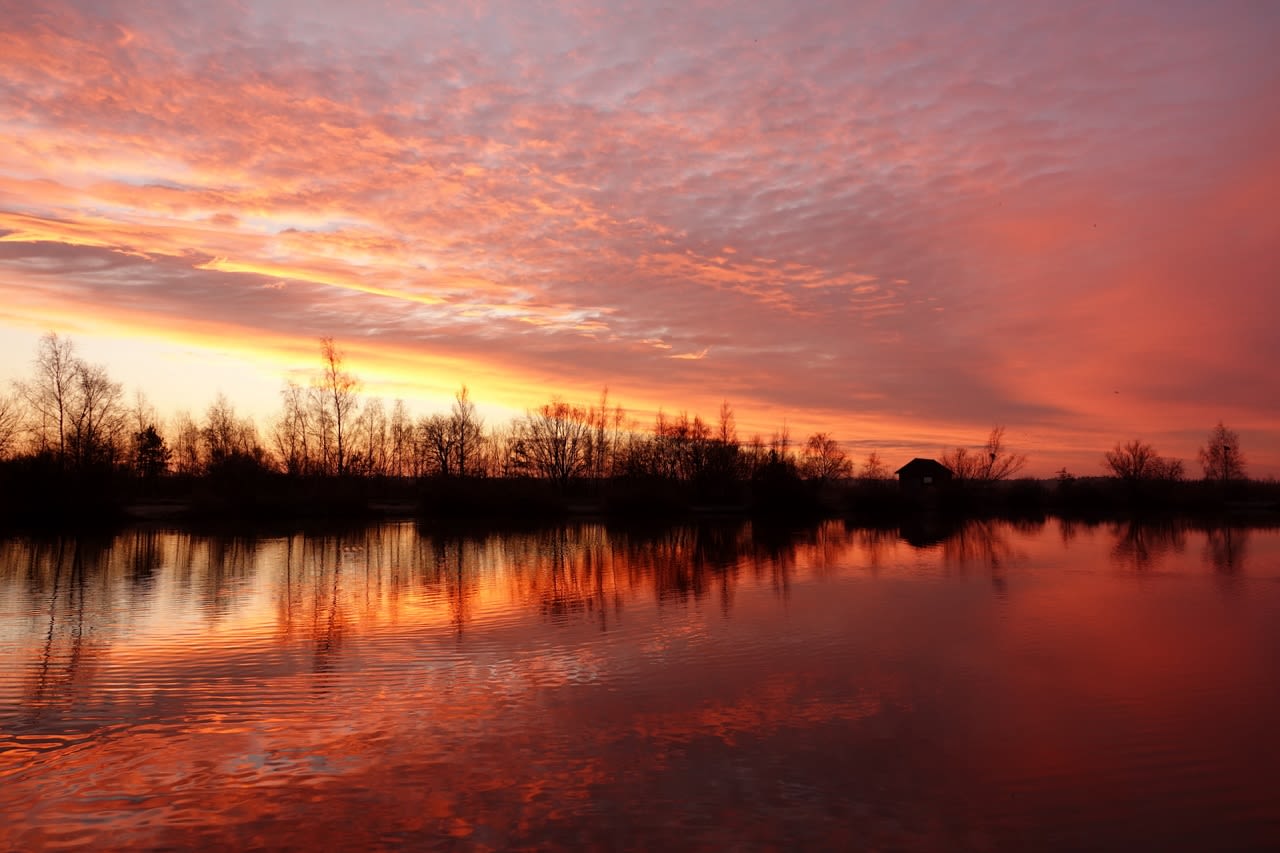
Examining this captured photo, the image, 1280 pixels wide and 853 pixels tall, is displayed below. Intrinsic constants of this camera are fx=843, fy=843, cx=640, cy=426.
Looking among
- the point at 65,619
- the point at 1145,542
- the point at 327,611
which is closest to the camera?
the point at 65,619

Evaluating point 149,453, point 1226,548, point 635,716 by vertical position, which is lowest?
point 635,716

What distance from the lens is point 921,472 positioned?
9019 centimetres

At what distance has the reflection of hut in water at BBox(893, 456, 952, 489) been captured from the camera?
289 ft

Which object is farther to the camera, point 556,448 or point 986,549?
point 556,448

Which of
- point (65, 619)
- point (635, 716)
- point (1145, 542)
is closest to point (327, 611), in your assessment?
point (65, 619)

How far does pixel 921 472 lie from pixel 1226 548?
5733 cm

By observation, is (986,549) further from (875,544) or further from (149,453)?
(149,453)

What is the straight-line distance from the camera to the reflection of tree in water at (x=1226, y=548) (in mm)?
26594

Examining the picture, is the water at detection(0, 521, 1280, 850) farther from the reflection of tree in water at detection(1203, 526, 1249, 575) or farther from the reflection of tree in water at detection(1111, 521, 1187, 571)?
the reflection of tree in water at detection(1111, 521, 1187, 571)

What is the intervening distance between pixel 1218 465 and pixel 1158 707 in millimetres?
94664

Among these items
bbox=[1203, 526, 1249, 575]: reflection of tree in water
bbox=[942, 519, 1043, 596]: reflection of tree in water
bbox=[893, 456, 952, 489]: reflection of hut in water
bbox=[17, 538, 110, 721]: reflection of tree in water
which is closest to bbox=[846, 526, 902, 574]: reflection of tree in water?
bbox=[942, 519, 1043, 596]: reflection of tree in water

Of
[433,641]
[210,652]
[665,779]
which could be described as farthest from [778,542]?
[665,779]

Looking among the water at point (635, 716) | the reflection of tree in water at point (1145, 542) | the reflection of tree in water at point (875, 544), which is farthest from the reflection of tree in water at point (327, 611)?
the reflection of tree in water at point (1145, 542)

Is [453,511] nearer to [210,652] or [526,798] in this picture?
[210,652]
